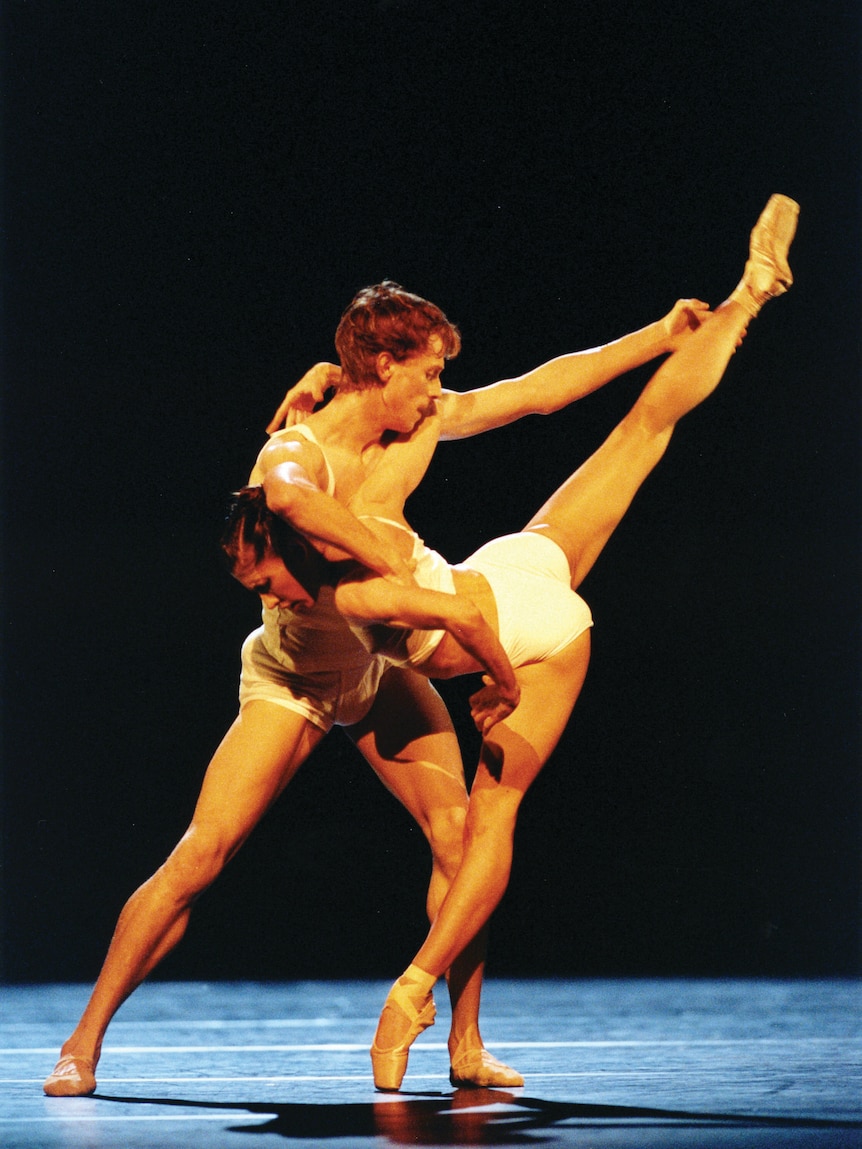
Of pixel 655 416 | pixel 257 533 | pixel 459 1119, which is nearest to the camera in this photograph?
pixel 459 1119

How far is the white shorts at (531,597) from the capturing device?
2.15 metres

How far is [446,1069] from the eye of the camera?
2.41m

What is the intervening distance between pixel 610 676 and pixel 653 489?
21.7 inches

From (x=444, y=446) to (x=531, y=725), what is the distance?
167cm

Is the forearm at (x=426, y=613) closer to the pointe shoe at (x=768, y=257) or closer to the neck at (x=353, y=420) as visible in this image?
the neck at (x=353, y=420)

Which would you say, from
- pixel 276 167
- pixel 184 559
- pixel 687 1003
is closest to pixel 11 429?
pixel 184 559

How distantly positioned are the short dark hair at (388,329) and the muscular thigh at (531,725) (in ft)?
1.76

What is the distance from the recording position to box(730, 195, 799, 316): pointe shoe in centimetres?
257

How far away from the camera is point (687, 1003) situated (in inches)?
124

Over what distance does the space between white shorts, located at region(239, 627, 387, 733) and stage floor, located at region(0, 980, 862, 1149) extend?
0.60 m

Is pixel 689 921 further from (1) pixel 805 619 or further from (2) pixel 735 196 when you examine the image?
(2) pixel 735 196

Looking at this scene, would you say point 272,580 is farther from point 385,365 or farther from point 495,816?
point 495,816

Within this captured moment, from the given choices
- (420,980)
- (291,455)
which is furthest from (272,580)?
(420,980)

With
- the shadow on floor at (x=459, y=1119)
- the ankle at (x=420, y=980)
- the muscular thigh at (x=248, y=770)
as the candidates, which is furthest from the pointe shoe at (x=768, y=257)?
the shadow on floor at (x=459, y=1119)
